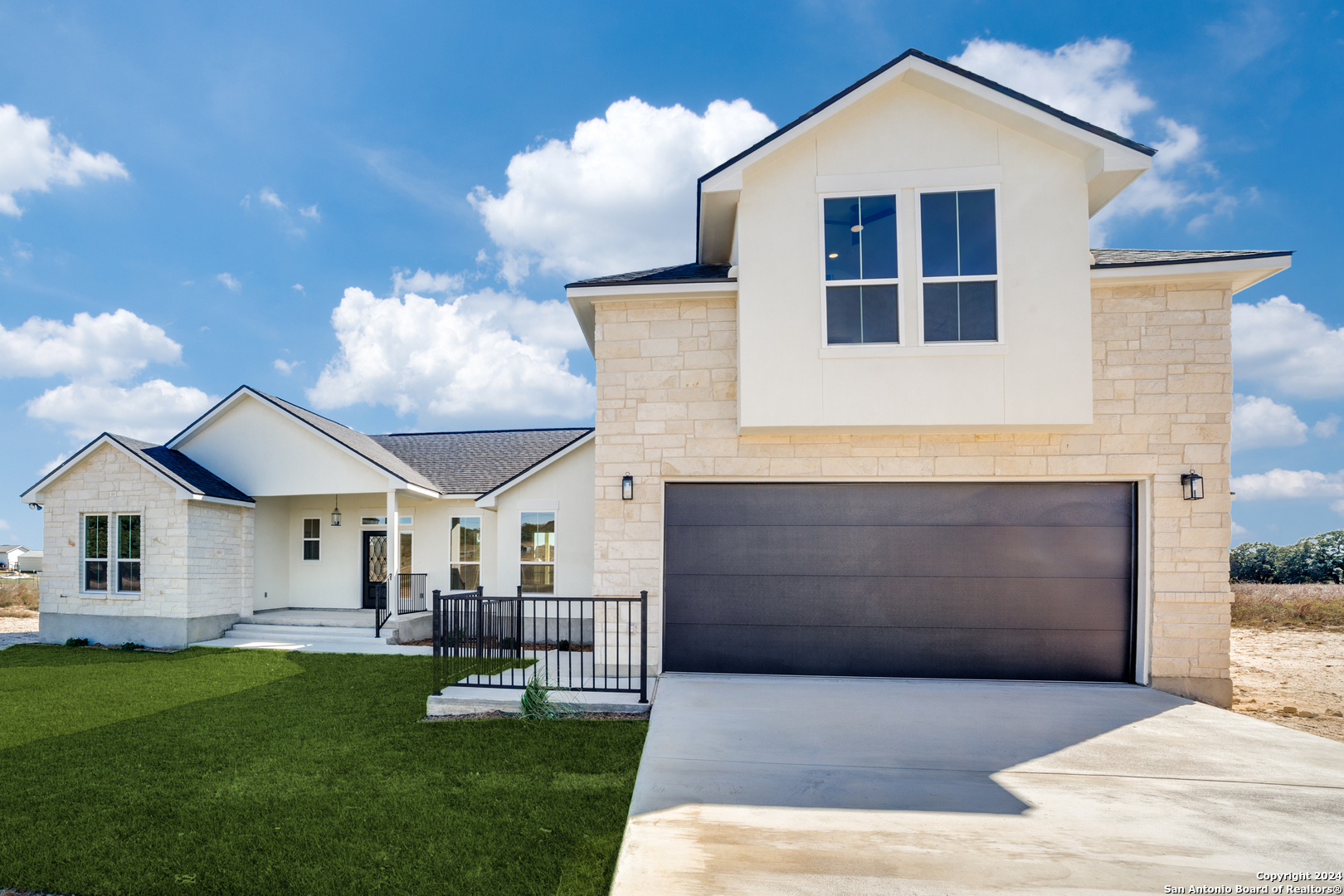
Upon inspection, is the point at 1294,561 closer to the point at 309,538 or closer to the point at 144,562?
the point at 309,538

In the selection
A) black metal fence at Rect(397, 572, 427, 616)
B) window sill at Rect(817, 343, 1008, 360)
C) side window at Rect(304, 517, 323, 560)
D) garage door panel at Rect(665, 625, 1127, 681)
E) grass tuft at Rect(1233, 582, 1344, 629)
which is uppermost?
window sill at Rect(817, 343, 1008, 360)

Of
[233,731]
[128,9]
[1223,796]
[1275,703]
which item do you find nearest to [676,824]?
[1223,796]

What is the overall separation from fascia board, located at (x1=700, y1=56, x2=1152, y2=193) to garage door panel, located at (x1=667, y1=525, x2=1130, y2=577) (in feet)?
13.5

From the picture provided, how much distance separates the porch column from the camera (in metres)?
12.8

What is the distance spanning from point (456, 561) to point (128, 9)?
11924 mm

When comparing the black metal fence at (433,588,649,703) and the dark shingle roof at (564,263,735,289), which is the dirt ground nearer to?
the black metal fence at (433,588,649,703)

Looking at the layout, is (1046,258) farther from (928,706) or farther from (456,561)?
(456,561)

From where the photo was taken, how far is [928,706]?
6.05 m

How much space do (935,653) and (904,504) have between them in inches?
70.1

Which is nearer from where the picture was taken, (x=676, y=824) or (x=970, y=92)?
(x=676, y=824)

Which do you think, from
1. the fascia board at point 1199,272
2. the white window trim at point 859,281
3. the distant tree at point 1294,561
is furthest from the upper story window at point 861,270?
the distant tree at point 1294,561

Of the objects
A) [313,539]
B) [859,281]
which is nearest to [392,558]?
[313,539]

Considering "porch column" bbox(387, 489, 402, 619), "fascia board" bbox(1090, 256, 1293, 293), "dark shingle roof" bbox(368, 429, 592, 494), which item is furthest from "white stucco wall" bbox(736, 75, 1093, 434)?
"porch column" bbox(387, 489, 402, 619)

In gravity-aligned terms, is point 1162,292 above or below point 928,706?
above
